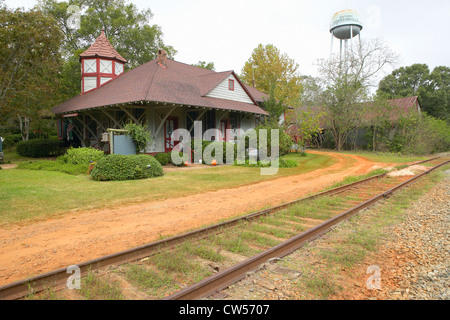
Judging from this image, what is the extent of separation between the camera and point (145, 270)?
157 inches

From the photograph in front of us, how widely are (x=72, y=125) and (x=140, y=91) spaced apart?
9974 millimetres

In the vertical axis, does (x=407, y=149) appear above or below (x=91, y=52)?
below

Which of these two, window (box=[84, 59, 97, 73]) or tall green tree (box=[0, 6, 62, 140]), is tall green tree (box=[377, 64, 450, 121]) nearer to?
window (box=[84, 59, 97, 73])

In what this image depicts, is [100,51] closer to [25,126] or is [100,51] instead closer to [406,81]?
[25,126]

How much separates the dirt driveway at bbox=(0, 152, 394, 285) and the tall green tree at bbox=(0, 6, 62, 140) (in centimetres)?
1501

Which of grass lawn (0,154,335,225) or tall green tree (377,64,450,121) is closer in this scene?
grass lawn (0,154,335,225)

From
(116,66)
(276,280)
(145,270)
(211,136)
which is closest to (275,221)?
(276,280)

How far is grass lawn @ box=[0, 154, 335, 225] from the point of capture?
765 cm

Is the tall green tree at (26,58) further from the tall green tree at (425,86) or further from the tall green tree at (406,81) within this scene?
the tall green tree at (406,81)

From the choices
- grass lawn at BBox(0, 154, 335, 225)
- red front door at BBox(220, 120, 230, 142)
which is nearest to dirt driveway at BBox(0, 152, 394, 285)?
grass lawn at BBox(0, 154, 335, 225)

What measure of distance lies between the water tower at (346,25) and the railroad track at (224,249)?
1467 inches

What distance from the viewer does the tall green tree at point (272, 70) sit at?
142 feet

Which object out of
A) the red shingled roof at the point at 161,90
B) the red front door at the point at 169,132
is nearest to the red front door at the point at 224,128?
the red shingled roof at the point at 161,90

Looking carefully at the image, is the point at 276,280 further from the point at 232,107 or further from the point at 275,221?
the point at 232,107
